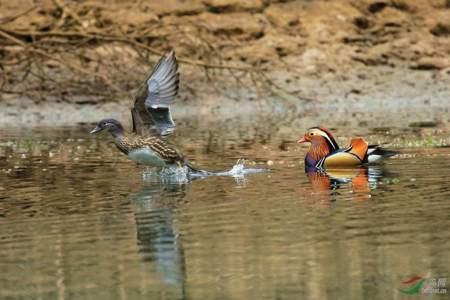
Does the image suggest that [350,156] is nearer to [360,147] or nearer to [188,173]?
[360,147]

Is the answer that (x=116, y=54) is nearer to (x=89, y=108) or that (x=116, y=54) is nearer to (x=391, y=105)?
(x=89, y=108)

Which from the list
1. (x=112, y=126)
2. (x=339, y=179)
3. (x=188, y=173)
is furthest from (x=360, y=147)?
(x=112, y=126)

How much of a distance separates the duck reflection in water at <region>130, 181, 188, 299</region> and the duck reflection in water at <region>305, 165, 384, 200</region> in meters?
1.06

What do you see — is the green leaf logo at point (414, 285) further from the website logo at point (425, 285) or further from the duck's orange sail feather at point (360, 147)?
the duck's orange sail feather at point (360, 147)

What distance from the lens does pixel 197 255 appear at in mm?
6570

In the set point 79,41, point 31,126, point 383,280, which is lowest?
point 383,280

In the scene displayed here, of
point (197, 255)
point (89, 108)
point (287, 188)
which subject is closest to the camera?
point (197, 255)

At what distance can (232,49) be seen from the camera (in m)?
21.5

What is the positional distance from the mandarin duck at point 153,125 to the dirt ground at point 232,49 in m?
6.43

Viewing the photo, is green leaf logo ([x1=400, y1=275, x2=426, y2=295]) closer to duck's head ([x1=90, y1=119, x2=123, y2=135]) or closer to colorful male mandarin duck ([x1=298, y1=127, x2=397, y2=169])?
colorful male mandarin duck ([x1=298, y1=127, x2=397, y2=169])

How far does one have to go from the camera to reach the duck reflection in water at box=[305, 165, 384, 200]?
9164 mm

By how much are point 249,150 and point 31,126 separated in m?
5.73

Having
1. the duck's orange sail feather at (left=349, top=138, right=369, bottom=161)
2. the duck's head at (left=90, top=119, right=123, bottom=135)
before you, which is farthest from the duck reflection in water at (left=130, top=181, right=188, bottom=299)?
the duck's orange sail feather at (left=349, top=138, right=369, bottom=161)

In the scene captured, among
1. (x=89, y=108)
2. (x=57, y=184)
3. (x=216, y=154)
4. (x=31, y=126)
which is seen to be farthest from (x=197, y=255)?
(x=89, y=108)
